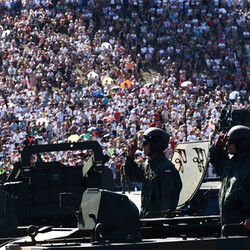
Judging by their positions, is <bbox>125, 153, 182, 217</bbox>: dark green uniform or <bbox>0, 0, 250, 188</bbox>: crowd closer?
<bbox>125, 153, 182, 217</bbox>: dark green uniform

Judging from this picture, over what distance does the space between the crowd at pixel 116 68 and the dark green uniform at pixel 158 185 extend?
16.8m

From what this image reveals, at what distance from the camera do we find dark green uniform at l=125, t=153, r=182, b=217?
424 inches

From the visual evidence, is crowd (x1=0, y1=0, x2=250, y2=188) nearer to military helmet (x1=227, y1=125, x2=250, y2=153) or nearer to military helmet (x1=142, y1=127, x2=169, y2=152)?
military helmet (x1=142, y1=127, x2=169, y2=152)

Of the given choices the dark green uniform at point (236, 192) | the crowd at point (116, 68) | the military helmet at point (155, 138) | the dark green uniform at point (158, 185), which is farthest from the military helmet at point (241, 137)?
the crowd at point (116, 68)

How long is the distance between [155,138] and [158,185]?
54cm

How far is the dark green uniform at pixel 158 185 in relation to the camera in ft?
35.4

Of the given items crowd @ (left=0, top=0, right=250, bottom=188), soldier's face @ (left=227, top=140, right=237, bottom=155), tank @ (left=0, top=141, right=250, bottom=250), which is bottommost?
tank @ (left=0, top=141, right=250, bottom=250)

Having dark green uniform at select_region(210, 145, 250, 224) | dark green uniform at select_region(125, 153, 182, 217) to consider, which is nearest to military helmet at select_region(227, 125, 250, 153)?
dark green uniform at select_region(210, 145, 250, 224)

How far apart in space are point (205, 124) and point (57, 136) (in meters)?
5.13

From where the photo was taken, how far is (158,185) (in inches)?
432

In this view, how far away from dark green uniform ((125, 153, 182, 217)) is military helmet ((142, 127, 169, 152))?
0.14m

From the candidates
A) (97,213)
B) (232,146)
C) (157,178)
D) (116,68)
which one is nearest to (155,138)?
(157,178)

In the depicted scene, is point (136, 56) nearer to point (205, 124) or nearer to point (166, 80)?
point (166, 80)

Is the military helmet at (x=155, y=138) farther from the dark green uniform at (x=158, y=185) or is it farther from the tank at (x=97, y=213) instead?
the tank at (x=97, y=213)
